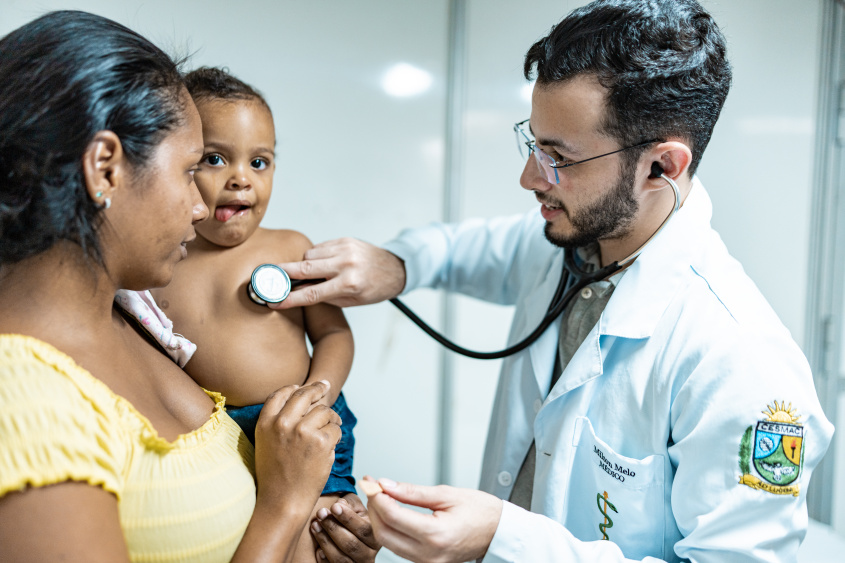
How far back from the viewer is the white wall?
1804 millimetres

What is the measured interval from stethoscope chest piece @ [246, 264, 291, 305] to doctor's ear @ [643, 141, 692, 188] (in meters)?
0.75

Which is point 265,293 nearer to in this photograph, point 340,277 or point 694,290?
point 340,277

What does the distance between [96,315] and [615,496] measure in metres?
0.90

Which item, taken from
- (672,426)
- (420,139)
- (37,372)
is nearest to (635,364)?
(672,426)

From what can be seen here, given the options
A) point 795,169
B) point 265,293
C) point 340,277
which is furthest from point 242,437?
point 795,169

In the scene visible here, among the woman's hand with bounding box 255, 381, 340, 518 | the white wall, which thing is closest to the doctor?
the woman's hand with bounding box 255, 381, 340, 518

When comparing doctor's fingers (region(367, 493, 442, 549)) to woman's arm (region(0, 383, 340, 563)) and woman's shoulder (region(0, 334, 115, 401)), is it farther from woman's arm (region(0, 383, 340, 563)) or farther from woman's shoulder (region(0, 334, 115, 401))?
woman's shoulder (region(0, 334, 115, 401))

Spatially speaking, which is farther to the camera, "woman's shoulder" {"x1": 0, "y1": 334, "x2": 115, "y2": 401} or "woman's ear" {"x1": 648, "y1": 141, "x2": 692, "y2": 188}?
"woman's ear" {"x1": 648, "y1": 141, "x2": 692, "y2": 188}

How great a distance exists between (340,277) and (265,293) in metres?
0.19

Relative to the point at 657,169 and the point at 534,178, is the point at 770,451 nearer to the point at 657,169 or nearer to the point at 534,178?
the point at 657,169

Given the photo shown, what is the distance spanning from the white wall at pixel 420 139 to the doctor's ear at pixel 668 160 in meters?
0.82

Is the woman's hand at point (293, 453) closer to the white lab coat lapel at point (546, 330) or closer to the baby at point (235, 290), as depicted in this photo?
the baby at point (235, 290)

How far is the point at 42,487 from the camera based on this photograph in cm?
63

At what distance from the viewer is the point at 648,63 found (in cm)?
110
